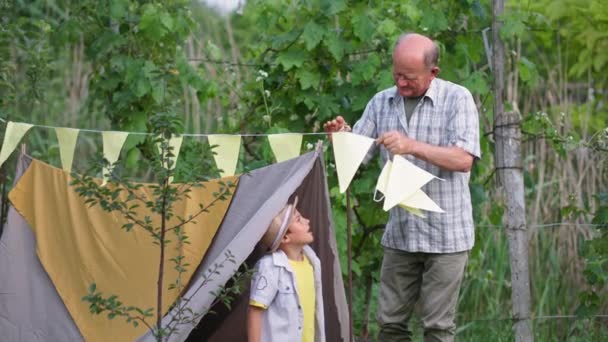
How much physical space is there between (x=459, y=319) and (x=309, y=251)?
6.95 feet

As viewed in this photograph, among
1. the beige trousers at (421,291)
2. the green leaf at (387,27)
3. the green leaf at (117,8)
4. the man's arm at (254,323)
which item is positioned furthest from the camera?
the green leaf at (117,8)

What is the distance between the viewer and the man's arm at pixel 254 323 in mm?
3834

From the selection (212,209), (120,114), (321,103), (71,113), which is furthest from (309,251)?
(71,113)

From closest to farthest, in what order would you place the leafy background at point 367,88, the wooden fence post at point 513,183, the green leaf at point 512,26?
the green leaf at point 512,26 → the wooden fence post at point 513,183 → the leafy background at point 367,88

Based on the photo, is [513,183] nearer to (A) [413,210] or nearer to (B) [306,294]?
(A) [413,210]

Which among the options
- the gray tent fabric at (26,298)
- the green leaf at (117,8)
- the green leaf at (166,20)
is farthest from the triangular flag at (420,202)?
the green leaf at (117,8)

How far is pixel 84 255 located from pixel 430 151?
4.52ft

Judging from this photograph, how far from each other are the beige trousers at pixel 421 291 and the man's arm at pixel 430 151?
353 millimetres

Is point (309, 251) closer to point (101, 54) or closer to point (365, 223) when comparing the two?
point (365, 223)

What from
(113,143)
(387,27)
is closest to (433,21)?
(387,27)

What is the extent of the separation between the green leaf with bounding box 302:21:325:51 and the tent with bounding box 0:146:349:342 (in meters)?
0.93

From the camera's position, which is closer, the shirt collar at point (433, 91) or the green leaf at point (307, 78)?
the shirt collar at point (433, 91)

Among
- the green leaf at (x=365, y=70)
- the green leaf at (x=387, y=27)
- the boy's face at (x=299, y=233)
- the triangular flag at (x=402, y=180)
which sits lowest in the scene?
the boy's face at (x=299, y=233)

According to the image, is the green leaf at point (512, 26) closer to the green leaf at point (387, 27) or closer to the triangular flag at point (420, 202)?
the green leaf at point (387, 27)
